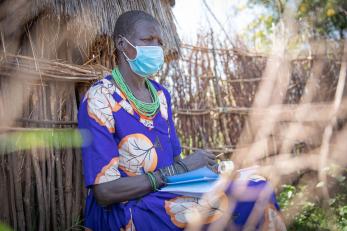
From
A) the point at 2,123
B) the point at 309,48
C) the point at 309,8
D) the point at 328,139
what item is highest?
the point at 309,8

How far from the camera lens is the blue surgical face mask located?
2756mm

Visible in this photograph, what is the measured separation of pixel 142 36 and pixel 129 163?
0.72 meters

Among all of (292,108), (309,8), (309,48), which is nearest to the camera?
(292,108)

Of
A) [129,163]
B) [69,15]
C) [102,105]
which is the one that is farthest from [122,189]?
[69,15]

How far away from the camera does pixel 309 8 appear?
300 inches

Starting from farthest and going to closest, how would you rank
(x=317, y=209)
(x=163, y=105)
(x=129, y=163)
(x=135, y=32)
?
1. (x=317, y=209)
2. (x=163, y=105)
3. (x=135, y=32)
4. (x=129, y=163)

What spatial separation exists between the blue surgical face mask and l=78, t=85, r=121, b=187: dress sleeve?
0.28m

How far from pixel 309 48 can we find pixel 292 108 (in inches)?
32.0

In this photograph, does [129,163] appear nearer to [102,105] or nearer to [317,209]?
[102,105]

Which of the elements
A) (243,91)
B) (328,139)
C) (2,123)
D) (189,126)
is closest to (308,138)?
(328,139)

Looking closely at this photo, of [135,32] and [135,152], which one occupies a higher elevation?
[135,32]

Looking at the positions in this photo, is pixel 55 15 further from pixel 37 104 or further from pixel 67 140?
pixel 67 140

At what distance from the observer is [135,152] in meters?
2.57

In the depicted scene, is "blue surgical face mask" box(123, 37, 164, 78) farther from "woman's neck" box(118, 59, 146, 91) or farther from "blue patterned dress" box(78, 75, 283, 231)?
"blue patterned dress" box(78, 75, 283, 231)
